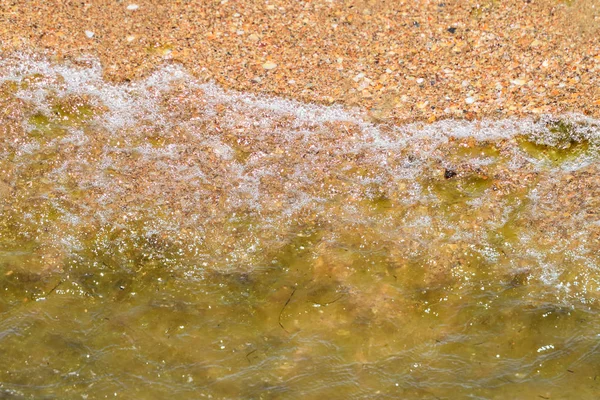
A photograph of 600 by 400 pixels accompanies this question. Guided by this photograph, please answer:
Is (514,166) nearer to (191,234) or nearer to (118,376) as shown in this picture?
(191,234)

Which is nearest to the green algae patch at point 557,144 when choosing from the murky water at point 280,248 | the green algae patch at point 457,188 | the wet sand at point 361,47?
the murky water at point 280,248

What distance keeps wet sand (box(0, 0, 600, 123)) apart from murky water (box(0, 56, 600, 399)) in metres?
0.19

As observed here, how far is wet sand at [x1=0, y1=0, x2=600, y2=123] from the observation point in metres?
5.39

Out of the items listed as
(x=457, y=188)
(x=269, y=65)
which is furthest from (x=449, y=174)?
(x=269, y=65)

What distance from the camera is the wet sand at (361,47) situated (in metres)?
5.39

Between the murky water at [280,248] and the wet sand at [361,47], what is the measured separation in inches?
7.4

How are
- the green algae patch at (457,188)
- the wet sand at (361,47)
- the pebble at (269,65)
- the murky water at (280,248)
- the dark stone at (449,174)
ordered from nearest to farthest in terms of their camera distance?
the murky water at (280,248) → the green algae patch at (457,188) → the dark stone at (449,174) → the wet sand at (361,47) → the pebble at (269,65)

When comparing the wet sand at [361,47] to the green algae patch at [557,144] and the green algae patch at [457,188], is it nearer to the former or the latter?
the green algae patch at [557,144]

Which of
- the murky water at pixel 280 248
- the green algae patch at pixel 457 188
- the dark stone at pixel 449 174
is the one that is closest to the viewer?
the murky water at pixel 280 248

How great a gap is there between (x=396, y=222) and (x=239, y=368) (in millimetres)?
1560

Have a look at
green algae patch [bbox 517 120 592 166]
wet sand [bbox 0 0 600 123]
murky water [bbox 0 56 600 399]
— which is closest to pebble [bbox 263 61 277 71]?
wet sand [bbox 0 0 600 123]

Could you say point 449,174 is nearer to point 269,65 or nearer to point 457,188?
point 457,188

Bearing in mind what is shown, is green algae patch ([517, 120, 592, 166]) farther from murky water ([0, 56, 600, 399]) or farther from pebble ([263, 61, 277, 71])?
pebble ([263, 61, 277, 71])

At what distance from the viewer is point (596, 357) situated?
4355mm
